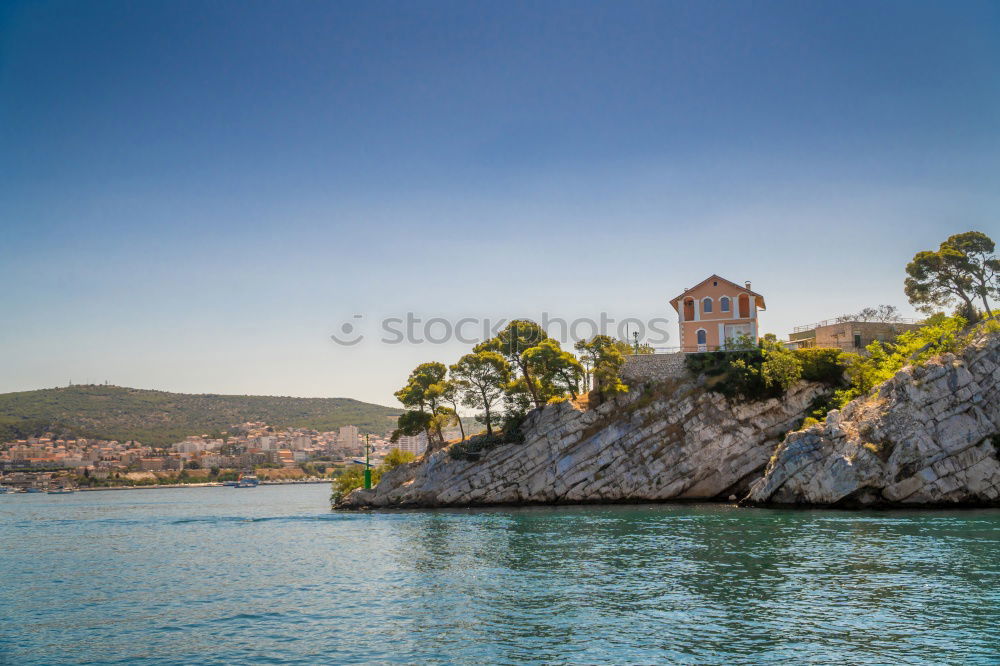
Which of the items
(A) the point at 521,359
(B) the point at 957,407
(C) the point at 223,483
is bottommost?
(C) the point at 223,483

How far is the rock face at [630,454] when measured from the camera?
5866 cm

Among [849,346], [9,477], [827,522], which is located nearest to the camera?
[827,522]

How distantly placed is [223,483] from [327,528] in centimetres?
15008

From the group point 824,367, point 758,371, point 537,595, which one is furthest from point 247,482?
point 537,595

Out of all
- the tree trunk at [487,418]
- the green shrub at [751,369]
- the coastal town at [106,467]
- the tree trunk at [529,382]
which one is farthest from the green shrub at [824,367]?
the coastal town at [106,467]

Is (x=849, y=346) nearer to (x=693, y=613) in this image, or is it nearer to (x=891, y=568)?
(x=891, y=568)

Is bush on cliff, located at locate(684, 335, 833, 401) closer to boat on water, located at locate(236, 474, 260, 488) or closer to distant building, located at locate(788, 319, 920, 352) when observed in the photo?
distant building, located at locate(788, 319, 920, 352)

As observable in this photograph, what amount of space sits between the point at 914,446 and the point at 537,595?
34840mm

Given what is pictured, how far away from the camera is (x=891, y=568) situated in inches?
1014

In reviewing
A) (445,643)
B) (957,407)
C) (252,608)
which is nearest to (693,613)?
(445,643)

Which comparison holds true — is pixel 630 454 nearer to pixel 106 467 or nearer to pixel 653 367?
pixel 653 367

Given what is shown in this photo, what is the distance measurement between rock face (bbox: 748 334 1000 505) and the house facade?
18418 millimetres

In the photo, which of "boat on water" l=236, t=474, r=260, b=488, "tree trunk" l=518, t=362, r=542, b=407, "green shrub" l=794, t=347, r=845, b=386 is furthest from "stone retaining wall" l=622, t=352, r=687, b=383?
"boat on water" l=236, t=474, r=260, b=488

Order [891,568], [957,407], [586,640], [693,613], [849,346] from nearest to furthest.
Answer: [586,640] < [693,613] < [891,568] < [957,407] < [849,346]
